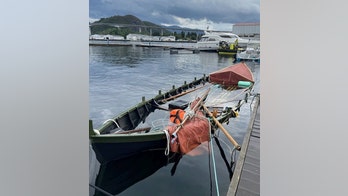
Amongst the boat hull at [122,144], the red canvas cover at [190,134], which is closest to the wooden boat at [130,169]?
the boat hull at [122,144]

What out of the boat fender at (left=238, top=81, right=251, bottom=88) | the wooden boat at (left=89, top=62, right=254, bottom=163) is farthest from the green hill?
the boat fender at (left=238, top=81, right=251, bottom=88)

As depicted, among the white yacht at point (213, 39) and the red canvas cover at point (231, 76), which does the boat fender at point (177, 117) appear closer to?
the red canvas cover at point (231, 76)

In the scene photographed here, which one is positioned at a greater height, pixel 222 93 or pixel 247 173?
pixel 222 93

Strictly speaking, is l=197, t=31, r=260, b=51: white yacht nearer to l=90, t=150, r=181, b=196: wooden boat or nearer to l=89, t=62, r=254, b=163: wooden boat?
l=89, t=62, r=254, b=163: wooden boat

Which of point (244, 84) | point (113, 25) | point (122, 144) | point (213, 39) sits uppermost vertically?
point (213, 39)

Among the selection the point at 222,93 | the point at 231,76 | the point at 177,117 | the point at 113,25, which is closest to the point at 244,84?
the point at 231,76

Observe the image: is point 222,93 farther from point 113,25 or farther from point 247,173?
point 247,173
